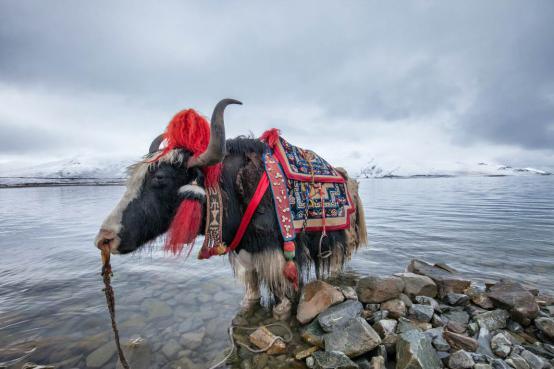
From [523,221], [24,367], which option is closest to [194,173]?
[24,367]

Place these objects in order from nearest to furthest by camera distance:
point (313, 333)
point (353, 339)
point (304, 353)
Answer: point (353, 339) < point (304, 353) < point (313, 333)

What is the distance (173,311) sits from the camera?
337cm

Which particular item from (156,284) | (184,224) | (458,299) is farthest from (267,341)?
(156,284)

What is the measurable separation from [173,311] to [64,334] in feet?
3.67

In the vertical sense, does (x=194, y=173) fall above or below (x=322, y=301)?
above

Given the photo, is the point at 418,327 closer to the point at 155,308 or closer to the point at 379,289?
the point at 379,289

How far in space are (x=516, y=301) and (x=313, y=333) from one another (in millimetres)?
2256

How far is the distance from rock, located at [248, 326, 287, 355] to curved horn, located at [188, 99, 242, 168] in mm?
1775

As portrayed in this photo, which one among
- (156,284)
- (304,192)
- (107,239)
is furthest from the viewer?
(156,284)

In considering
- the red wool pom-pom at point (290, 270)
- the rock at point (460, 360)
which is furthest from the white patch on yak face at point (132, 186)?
the rock at point (460, 360)

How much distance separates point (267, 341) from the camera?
8.41 ft

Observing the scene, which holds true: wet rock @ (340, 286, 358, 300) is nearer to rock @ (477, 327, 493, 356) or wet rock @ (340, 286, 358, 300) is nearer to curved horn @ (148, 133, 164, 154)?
rock @ (477, 327, 493, 356)

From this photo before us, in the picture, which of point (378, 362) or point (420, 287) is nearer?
point (378, 362)

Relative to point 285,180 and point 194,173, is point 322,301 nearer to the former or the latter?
point 285,180
